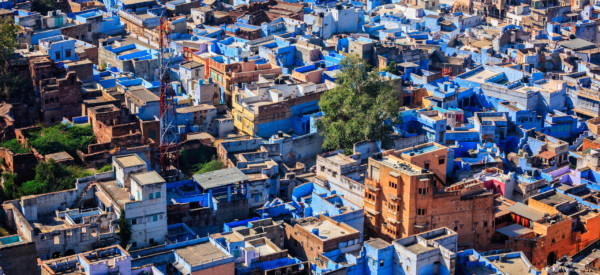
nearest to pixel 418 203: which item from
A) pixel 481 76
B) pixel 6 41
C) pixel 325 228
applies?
pixel 325 228

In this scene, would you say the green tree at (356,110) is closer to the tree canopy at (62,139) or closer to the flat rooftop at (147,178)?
the flat rooftop at (147,178)

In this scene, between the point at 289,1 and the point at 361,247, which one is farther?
the point at 289,1

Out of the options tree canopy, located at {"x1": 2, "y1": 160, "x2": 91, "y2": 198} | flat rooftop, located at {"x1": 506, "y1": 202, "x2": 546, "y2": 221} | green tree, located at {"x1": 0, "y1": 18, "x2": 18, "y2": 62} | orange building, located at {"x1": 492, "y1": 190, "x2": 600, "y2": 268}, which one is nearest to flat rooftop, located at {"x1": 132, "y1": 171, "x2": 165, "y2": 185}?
tree canopy, located at {"x1": 2, "y1": 160, "x2": 91, "y2": 198}

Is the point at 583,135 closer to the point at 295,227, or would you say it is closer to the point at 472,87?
the point at 472,87

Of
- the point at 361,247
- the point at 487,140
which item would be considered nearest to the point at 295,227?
the point at 361,247

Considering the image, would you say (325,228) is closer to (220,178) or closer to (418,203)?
(418,203)
